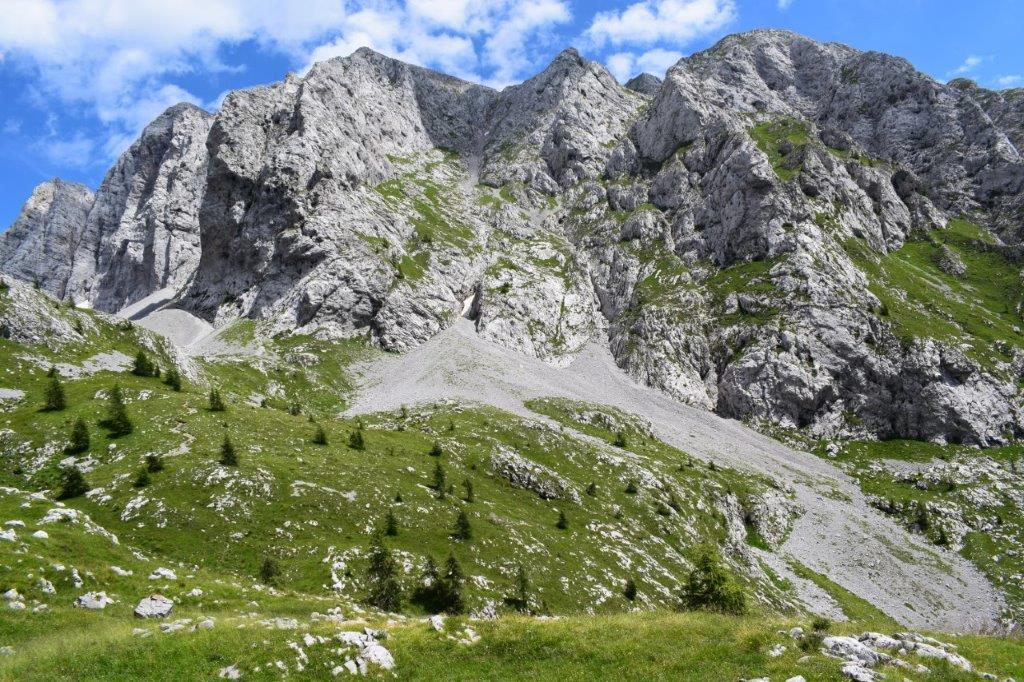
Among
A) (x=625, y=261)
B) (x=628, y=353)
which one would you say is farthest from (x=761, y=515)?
(x=625, y=261)

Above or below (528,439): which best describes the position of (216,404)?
above

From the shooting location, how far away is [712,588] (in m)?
35.5

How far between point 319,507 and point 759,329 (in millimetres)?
129612

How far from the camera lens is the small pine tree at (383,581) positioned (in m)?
32.2

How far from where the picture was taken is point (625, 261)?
183000 millimetres

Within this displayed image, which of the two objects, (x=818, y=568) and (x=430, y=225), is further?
(x=430, y=225)

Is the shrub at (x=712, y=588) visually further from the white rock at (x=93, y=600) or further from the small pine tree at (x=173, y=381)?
the small pine tree at (x=173, y=381)

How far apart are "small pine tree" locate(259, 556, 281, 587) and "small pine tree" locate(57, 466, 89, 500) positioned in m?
14.4

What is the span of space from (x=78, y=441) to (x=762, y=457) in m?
106

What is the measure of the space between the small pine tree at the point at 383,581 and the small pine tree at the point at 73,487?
19623 mm

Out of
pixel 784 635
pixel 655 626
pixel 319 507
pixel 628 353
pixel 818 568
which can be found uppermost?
pixel 628 353

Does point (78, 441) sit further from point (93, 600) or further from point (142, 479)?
point (93, 600)

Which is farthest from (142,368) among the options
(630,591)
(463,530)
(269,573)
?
(630,591)

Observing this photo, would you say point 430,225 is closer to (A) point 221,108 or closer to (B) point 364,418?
(A) point 221,108
